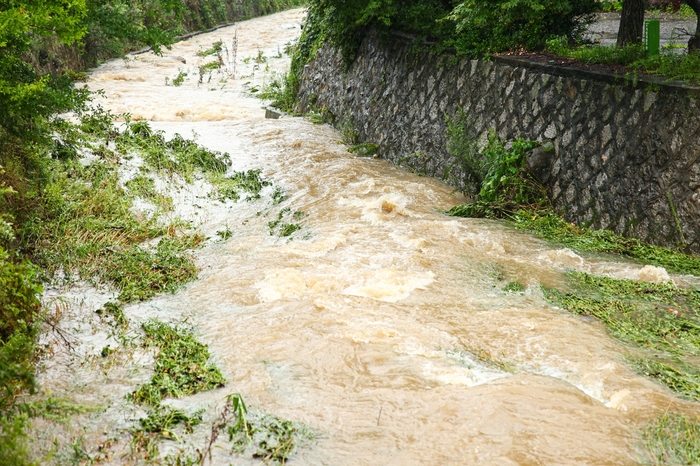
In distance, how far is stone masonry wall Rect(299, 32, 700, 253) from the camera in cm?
629

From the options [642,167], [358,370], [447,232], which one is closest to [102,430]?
[358,370]

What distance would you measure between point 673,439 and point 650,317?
1.80 metres

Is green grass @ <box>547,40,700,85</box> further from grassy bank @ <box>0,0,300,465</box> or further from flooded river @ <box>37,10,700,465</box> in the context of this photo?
grassy bank @ <box>0,0,300,465</box>

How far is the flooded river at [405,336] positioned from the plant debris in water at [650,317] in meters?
0.17

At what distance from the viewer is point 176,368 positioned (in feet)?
14.9

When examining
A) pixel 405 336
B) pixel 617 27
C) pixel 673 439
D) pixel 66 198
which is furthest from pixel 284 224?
pixel 617 27

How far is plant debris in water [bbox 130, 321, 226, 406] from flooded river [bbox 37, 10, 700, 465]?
5.0 inches

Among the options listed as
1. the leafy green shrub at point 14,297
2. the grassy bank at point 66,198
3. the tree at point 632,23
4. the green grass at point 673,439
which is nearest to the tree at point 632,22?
the tree at point 632,23

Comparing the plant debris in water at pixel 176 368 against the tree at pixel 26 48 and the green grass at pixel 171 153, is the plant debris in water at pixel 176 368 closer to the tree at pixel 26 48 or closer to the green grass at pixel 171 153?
the tree at pixel 26 48

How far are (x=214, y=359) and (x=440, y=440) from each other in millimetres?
1960

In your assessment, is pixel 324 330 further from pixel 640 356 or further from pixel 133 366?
pixel 640 356

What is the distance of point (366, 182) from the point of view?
946cm

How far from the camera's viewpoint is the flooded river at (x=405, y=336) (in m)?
3.64

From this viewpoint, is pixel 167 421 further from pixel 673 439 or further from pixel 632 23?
pixel 632 23
